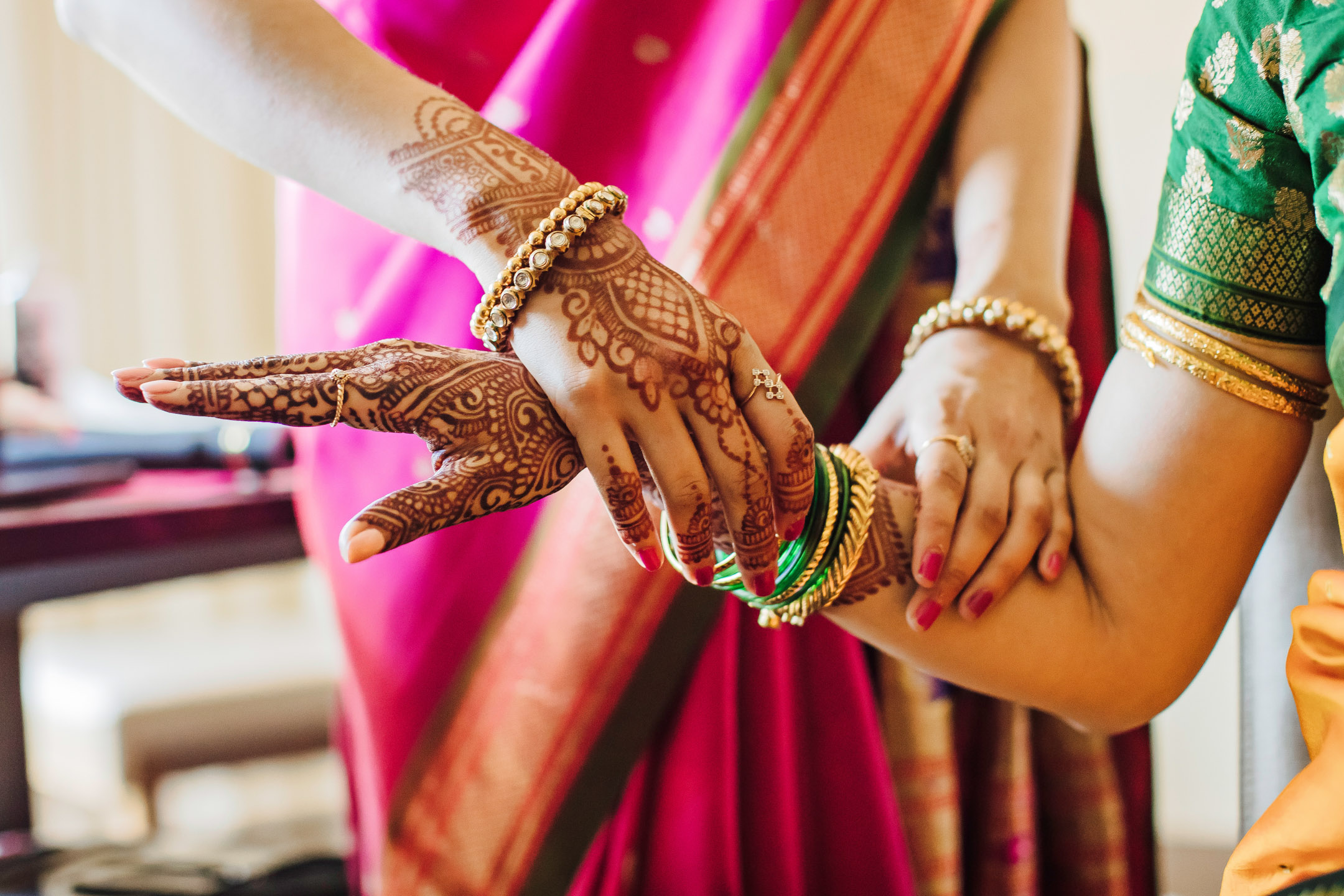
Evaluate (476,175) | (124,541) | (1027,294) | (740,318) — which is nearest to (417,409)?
(476,175)

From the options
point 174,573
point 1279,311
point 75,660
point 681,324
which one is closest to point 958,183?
point 1279,311

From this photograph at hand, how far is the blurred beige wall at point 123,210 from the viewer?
2.29 metres

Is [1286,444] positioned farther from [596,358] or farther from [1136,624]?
[596,358]

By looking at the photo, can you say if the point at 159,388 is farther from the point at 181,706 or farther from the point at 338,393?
the point at 181,706

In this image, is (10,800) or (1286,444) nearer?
(1286,444)

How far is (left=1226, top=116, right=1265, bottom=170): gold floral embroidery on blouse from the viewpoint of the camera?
0.49m

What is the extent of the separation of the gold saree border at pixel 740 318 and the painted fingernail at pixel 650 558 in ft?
0.74

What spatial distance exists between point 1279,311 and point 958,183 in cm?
29

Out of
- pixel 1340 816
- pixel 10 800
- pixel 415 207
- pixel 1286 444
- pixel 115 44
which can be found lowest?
pixel 10 800

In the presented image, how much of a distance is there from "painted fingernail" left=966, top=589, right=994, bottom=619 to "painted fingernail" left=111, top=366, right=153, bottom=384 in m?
0.45

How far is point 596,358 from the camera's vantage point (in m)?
0.45

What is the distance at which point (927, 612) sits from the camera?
590mm

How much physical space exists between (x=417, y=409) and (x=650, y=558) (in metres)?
0.13

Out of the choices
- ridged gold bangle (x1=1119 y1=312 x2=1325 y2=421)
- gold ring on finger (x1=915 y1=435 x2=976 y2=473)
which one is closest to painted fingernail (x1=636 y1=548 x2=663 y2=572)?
gold ring on finger (x1=915 y1=435 x2=976 y2=473)
